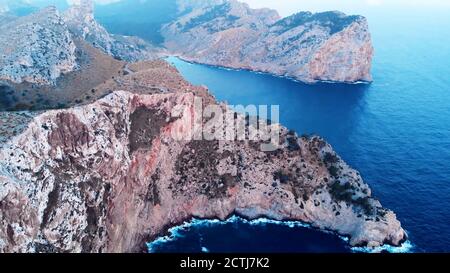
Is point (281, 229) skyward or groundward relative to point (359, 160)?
groundward

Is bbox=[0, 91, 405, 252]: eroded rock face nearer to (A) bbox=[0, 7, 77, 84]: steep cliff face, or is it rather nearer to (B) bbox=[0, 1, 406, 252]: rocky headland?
(B) bbox=[0, 1, 406, 252]: rocky headland

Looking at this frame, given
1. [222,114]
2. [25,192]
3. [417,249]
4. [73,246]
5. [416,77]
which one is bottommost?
[417,249]

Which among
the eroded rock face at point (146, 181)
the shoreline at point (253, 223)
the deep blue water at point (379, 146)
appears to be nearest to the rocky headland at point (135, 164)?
the eroded rock face at point (146, 181)

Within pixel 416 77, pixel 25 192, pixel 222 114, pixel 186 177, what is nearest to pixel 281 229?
pixel 186 177

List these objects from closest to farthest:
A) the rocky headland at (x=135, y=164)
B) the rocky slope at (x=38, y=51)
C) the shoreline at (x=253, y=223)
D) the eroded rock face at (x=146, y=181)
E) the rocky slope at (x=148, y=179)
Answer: the eroded rock face at (x=146, y=181)
the rocky slope at (x=148, y=179)
the rocky headland at (x=135, y=164)
the shoreline at (x=253, y=223)
the rocky slope at (x=38, y=51)

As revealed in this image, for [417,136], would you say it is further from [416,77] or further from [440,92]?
[416,77]

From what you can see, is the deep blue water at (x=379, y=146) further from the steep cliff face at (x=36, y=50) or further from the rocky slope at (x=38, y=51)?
the steep cliff face at (x=36, y=50)

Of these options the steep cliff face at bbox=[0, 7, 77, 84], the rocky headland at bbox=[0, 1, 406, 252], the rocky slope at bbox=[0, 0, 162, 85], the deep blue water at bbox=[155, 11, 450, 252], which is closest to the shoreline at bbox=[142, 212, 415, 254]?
the rocky headland at bbox=[0, 1, 406, 252]
